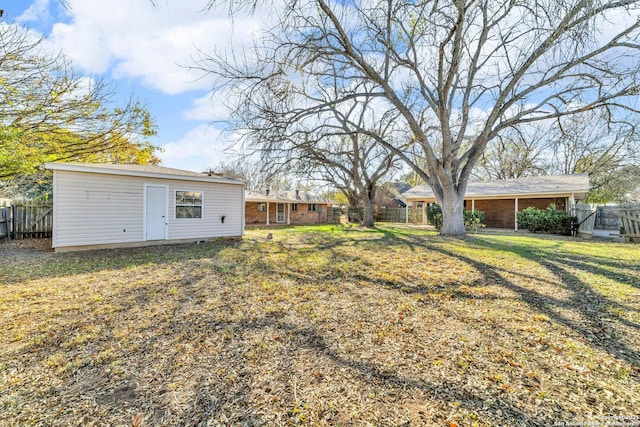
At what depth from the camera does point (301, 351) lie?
9.10 feet

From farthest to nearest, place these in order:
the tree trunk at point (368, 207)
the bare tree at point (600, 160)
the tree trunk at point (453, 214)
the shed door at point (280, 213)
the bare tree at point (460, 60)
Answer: the shed door at point (280, 213), the bare tree at point (600, 160), the tree trunk at point (368, 207), the tree trunk at point (453, 214), the bare tree at point (460, 60)

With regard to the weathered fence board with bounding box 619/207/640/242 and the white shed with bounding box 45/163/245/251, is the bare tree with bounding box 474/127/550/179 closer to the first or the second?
the weathered fence board with bounding box 619/207/640/242

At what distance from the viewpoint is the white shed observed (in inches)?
319

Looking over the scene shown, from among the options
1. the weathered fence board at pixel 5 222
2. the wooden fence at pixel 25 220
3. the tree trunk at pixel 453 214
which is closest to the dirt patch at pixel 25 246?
the weathered fence board at pixel 5 222

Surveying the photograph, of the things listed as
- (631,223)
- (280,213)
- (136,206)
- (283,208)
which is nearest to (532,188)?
(631,223)

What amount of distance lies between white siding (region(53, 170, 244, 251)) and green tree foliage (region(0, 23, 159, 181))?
194cm

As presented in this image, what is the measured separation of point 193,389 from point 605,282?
21.4ft

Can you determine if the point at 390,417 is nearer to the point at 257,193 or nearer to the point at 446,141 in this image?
the point at 446,141

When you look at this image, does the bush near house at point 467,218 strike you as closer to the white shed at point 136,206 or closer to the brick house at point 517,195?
the brick house at point 517,195

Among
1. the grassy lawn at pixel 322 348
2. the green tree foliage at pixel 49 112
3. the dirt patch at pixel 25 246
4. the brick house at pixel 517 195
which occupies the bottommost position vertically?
the grassy lawn at pixel 322 348

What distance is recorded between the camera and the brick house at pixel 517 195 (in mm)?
15625

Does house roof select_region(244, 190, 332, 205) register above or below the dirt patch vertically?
above

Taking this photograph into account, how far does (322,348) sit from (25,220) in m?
13.1

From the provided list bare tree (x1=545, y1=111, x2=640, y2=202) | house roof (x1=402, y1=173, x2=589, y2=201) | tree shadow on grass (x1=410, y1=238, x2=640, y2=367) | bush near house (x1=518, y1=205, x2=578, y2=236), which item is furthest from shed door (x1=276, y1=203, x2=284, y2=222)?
bare tree (x1=545, y1=111, x2=640, y2=202)
